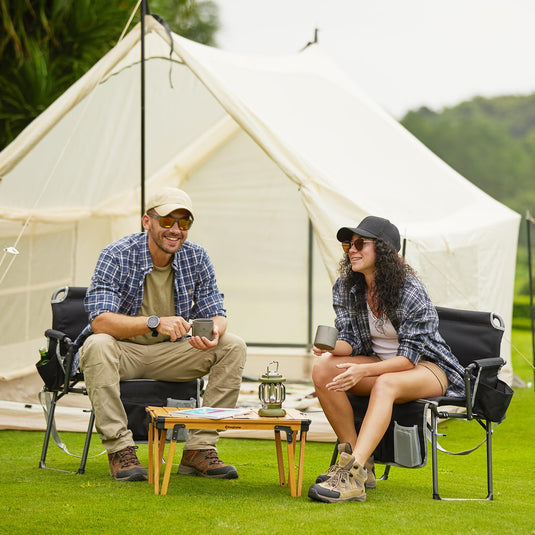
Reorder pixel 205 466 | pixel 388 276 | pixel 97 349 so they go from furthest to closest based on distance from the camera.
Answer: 1. pixel 205 466
2. pixel 97 349
3. pixel 388 276

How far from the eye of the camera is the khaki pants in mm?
3031

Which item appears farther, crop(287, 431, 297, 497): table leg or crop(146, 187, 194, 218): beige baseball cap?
crop(146, 187, 194, 218): beige baseball cap

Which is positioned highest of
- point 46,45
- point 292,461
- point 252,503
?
point 46,45

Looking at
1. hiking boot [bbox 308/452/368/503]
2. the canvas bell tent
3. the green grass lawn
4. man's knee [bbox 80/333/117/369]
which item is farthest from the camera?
the canvas bell tent

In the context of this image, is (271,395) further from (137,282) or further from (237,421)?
(137,282)

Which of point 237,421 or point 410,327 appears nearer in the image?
point 237,421

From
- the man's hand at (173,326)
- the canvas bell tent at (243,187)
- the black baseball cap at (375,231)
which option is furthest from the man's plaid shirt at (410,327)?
the canvas bell tent at (243,187)

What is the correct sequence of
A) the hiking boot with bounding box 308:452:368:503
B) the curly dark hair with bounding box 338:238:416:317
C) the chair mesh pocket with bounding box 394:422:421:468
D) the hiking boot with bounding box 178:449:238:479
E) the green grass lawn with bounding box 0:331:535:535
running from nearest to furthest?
the green grass lawn with bounding box 0:331:535:535
the hiking boot with bounding box 308:452:368:503
the chair mesh pocket with bounding box 394:422:421:468
the curly dark hair with bounding box 338:238:416:317
the hiking boot with bounding box 178:449:238:479

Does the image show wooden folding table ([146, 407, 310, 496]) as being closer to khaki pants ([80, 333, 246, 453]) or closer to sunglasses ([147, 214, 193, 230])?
khaki pants ([80, 333, 246, 453])

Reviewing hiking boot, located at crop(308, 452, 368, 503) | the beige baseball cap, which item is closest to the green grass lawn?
hiking boot, located at crop(308, 452, 368, 503)

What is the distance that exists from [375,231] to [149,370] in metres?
0.94

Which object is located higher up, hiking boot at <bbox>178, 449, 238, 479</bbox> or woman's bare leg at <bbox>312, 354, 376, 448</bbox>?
woman's bare leg at <bbox>312, 354, 376, 448</bbox>

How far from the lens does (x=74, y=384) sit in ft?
11.1

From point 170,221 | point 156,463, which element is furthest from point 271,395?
point 170,221
